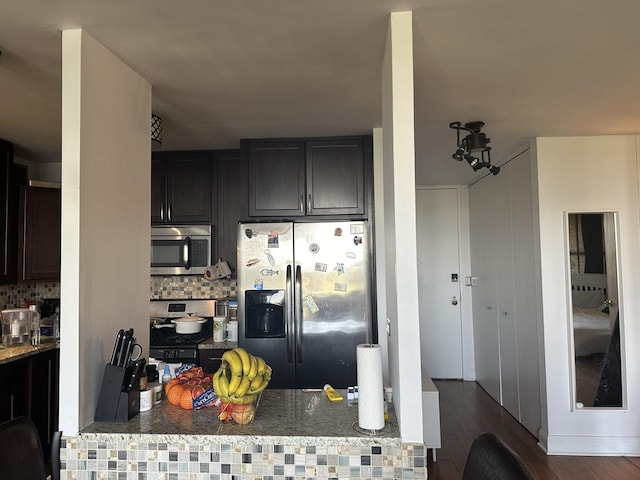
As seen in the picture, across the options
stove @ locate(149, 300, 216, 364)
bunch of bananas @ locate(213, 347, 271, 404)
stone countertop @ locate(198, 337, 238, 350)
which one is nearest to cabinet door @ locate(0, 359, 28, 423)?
stove @ locate(149, 300, 216, 364)

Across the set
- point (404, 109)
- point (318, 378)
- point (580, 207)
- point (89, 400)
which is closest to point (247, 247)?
point (318, 378)

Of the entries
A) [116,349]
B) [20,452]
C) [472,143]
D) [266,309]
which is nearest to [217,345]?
[266,309]

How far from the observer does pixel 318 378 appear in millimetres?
3033

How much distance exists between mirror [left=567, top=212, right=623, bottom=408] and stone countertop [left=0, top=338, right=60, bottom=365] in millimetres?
3734

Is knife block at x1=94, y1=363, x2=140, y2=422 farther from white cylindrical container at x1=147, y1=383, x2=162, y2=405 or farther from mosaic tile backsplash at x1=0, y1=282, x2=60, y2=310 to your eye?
mosaic tile backsplash at x1=0, y1=282, x2=60, y2=310

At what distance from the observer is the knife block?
1692 mm

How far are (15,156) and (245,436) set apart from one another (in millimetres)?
3409

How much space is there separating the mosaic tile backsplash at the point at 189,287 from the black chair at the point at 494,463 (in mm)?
2917

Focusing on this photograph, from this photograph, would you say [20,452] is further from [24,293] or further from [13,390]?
[24,293]

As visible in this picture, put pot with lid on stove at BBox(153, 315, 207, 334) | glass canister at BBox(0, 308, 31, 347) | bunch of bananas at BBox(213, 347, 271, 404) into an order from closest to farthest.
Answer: bunch of bananas at BBox(213, 347, 271, 404) < glass canister at BBox(0, 308, 31, 347) < pot with lid on stove at BBox(153, 315, 207, 334)

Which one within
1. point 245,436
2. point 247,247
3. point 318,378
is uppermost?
point 247,247

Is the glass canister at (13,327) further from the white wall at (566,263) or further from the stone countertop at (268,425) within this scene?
the white wall at (566,263)

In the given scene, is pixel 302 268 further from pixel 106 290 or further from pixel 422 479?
pixel 422 479

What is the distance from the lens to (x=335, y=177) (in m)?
3.19
